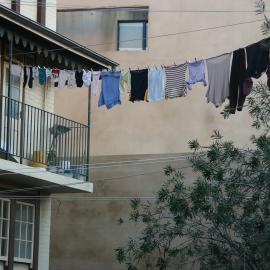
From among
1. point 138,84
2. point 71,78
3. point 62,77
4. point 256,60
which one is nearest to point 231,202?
point 256,60

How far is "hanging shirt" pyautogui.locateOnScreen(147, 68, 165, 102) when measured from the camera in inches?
729

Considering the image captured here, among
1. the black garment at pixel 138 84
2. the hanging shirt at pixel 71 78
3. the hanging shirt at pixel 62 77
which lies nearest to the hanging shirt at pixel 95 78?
the hanging shirt at pixel 71 78

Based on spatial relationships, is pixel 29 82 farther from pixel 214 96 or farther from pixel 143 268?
pixel 143 268

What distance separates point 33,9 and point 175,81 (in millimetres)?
5006

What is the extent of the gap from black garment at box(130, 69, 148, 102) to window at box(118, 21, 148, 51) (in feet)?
21.3

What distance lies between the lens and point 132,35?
2556 cm

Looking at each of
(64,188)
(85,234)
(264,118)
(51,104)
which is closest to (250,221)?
(264,118)

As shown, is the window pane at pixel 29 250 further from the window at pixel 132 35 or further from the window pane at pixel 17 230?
the window at pixel 132 35

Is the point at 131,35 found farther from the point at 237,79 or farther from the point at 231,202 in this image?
the point at 231,202

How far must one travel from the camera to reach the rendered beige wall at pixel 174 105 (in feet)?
79.8

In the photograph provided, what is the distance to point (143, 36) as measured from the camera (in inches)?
1000

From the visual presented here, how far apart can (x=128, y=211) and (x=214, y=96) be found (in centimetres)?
709

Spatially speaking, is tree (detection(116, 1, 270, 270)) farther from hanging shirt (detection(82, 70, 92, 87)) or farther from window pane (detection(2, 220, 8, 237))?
window pane (detection(2, 220, 8, 237))

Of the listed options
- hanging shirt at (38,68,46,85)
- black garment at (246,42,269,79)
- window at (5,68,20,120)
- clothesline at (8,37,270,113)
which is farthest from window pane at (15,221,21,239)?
black garment at (246,42,269,79)
